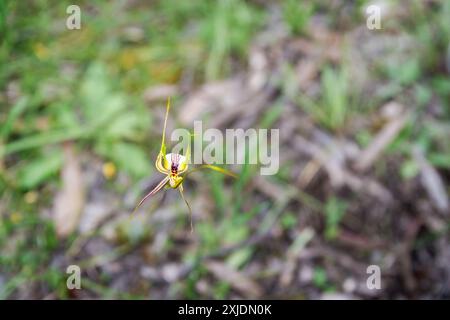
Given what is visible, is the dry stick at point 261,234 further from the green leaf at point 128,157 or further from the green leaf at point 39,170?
the green leaf at point 39,170

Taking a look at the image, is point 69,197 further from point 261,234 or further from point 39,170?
point 261,234

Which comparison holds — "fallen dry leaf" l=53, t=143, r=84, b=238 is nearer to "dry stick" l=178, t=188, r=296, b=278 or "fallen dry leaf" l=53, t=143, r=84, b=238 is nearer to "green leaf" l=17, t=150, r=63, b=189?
"green leaf" l=17, t=150, r=63, b=189

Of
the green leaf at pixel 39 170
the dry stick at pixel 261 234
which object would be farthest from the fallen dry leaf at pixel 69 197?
the dry stick at pixel 261 234

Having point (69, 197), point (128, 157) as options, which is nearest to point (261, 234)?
point (128, 157)

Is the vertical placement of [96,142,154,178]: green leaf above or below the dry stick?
above

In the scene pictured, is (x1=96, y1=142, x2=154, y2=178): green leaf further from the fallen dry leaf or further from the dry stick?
the dry stick

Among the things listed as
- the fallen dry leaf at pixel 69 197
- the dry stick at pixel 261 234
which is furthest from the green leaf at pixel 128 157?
the dry stick at pixel 261 234

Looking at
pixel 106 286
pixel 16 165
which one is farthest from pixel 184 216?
pixel 16 165

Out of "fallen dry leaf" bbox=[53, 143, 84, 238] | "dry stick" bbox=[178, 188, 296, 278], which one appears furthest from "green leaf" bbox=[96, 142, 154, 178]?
"dry stick" bbox=[178, 188, 296, 278]

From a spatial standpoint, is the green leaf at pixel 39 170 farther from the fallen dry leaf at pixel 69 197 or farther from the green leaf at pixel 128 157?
the green leaf at pixel 128 157

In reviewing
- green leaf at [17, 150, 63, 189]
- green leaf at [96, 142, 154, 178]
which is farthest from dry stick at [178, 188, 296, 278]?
green leaf at [17, 150, 63, 189]

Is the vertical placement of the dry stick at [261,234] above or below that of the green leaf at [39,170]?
below
